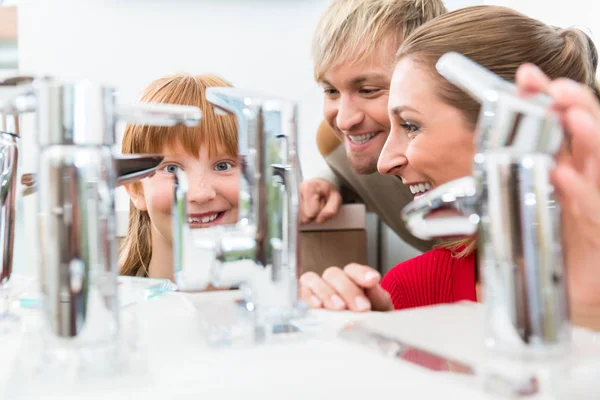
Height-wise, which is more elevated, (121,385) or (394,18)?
(394,18)

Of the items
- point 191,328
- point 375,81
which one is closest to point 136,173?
point 191,328

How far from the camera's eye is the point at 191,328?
0.43m

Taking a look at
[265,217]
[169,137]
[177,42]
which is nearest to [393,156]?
[169,137]

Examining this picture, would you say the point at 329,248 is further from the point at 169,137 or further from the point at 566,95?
the point at 566,95

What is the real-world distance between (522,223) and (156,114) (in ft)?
0.71

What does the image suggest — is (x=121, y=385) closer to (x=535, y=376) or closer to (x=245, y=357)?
(x=245, y=357)

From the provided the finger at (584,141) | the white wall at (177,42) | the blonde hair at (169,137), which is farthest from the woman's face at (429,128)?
the white wall at (177,42)

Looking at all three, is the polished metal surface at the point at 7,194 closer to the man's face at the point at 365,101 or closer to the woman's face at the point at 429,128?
the woman's face at the point at 429,128

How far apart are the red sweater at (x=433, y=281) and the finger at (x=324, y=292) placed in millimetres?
302

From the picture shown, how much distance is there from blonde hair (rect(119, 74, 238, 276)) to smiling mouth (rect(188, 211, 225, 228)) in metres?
0.08

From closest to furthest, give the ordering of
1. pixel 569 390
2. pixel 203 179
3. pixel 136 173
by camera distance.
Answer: pixel 569 390 → pixel 136 173 → pixel 203 179

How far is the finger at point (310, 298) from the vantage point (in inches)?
19.8

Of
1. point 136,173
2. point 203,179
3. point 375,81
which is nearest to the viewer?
point 136,173

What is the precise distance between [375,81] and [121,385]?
78 cm
